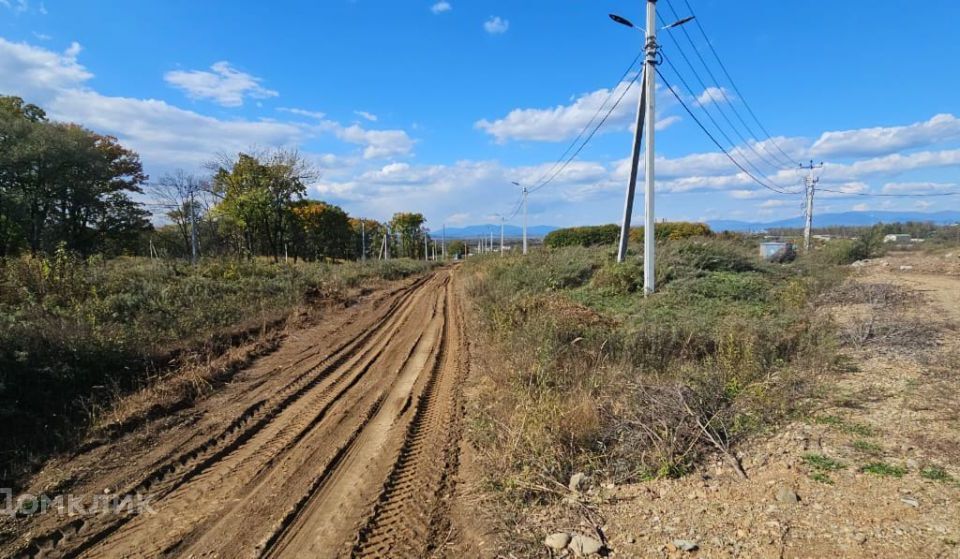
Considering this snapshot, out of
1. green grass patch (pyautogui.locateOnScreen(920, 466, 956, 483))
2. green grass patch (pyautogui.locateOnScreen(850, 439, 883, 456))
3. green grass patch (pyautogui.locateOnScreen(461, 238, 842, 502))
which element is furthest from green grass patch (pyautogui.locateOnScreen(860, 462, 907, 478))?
green grass patch (pyautogui.locateOnScreen(461, 238, 842, 502))

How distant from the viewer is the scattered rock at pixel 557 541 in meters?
3.21

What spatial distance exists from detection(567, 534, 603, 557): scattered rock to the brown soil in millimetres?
120

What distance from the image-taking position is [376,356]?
8.79 metres

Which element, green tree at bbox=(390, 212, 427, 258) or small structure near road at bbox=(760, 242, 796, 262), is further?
green tree at bbox=(390, 212, 427, 258)

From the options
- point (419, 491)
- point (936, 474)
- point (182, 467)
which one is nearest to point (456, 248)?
point (182, 467)

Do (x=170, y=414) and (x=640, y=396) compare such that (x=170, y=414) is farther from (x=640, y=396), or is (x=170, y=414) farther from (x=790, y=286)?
(x=790, y=286)

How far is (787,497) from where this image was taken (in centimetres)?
343

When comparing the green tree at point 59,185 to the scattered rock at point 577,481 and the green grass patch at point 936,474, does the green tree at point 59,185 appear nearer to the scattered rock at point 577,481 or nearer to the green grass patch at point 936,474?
the scattered rock at point 577,481

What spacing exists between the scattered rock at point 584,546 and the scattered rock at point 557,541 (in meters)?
0.04

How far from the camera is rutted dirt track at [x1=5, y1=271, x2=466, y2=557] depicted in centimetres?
333

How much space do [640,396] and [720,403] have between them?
0.93m

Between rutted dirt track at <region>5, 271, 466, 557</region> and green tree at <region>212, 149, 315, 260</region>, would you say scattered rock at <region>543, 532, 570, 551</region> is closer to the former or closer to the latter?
rutted dirt track at <region>5, 271, 466, 557</region>

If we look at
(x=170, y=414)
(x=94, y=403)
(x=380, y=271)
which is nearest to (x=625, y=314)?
(x=170, y=414)

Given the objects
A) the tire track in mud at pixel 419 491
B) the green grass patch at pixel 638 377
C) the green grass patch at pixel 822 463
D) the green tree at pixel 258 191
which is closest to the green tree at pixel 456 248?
the green tree at pixel 258 191
